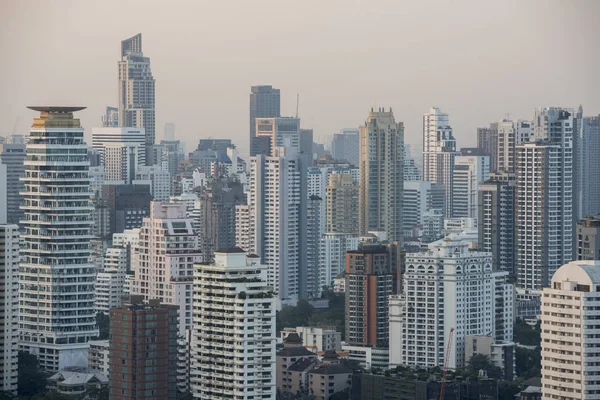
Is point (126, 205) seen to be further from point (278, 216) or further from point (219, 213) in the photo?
point (278, 216)

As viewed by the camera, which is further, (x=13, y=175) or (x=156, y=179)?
(x=156, y=179)

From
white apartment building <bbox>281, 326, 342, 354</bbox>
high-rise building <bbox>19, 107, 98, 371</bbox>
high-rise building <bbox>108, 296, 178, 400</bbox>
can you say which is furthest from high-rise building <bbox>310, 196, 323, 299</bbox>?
high-rise building <bbox>108, 296, 178, 400</bbox>

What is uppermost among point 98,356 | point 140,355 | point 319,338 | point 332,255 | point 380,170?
point 380,170

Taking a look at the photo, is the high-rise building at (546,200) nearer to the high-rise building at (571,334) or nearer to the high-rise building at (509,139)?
the high-rise building at (509,139)

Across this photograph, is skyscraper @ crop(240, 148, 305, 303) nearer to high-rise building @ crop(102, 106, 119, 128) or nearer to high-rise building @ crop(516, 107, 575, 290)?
high-rise building @ crop(516, 107, 575, 290)

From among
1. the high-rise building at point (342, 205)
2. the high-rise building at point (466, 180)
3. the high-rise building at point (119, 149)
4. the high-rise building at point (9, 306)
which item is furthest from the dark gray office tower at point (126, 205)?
the high-rise building at point (9, 306)

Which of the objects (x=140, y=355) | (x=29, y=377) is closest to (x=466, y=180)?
(x=29, y=377)
